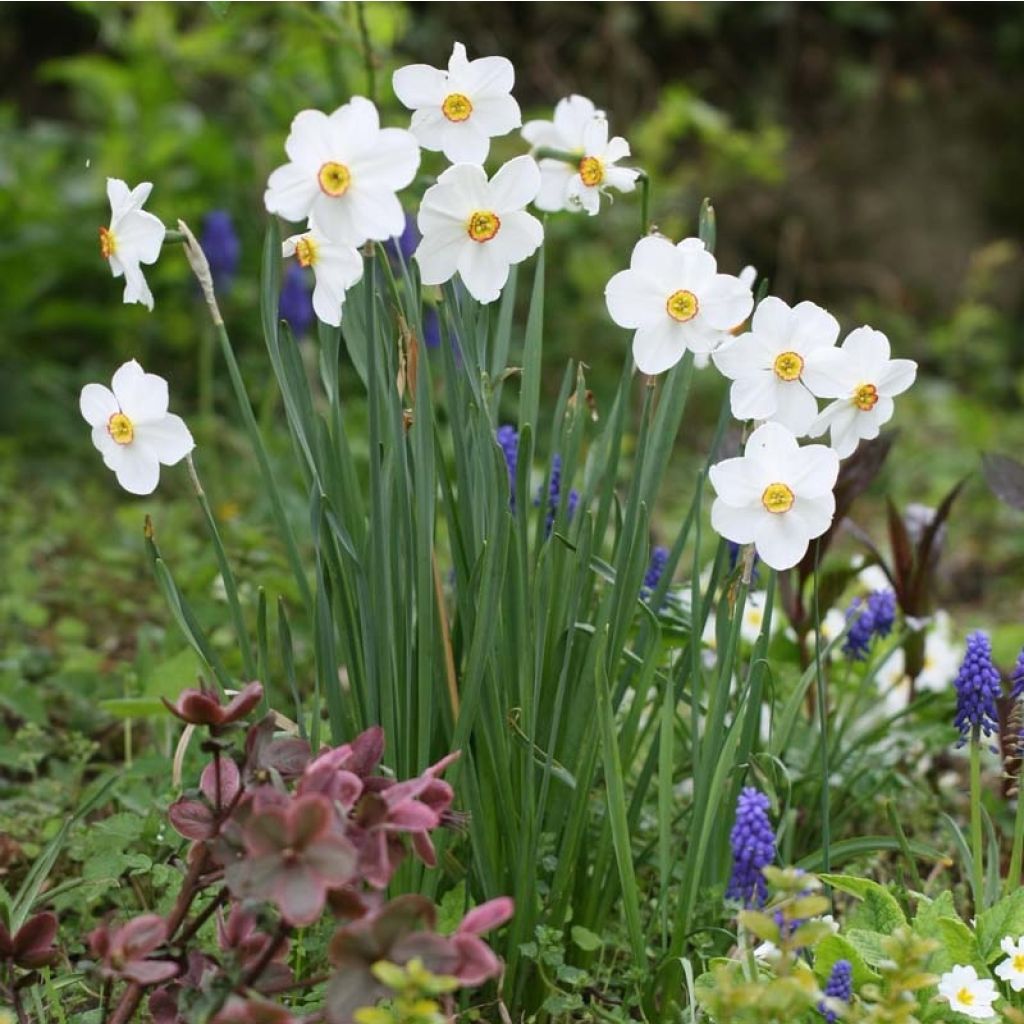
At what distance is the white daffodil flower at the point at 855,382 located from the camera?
48.6 inches

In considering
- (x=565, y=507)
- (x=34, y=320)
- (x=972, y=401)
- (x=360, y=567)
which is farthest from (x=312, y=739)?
(x=972, y=401)

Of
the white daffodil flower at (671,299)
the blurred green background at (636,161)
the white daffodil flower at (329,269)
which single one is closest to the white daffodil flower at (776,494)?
the white daffodil flower at (671,299)

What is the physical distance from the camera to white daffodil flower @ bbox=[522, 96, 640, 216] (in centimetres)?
139

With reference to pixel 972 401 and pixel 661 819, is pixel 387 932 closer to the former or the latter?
pixel 661 819

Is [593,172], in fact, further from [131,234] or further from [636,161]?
[636,161]

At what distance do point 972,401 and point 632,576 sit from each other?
3855 millimetres

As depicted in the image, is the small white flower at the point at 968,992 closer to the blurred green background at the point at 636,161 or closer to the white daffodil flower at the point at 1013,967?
the white daffodil flower at the point at 1013,967

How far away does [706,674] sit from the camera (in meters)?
1.86

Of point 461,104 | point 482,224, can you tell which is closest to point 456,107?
point 461,104

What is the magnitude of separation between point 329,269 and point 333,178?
15 cm

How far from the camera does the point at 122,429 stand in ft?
4.01

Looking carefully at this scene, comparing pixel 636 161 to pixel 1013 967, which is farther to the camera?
pixel 636 161

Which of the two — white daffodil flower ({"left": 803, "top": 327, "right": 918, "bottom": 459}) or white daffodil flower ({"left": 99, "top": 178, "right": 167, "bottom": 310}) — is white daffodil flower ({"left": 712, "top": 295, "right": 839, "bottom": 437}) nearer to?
white daffodil flower ({"left": 803, "top": 327, "right": 918, "bottom": 459})

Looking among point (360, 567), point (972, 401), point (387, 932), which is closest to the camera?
point (387, 932)
